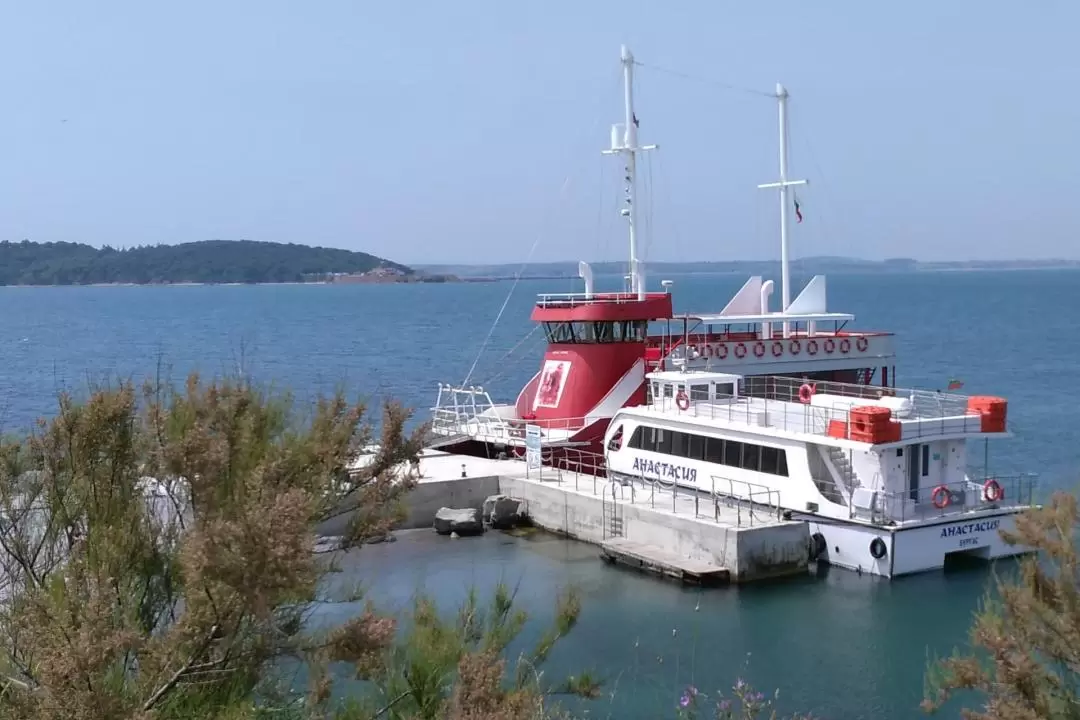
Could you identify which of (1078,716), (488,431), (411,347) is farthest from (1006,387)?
(1078,716)

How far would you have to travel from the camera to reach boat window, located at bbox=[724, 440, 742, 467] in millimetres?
24875

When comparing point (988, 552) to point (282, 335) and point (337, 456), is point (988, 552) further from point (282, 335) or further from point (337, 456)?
point (282, 335)

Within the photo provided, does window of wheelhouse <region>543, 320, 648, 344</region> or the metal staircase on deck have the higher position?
window of wheelhouse <region>543, 320, 648, 344</region>

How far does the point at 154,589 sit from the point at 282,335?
9179cm

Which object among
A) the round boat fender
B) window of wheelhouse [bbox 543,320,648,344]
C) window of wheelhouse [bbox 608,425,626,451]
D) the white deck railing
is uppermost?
window of wheelhouse [bbox 543,320,648,344]

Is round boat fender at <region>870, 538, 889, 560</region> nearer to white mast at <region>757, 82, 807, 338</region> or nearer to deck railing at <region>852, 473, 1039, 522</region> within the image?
deck railing at <region>852, 473, 1039, 522</region>

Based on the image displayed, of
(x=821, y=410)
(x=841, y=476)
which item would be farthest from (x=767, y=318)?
(x=841, y=476)

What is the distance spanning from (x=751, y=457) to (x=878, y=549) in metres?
3.41

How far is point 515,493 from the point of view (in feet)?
90.2

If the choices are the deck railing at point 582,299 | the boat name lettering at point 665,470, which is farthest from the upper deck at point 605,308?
the boat name lettering at point 665,470

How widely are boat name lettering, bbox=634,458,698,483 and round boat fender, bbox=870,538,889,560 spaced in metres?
4.64

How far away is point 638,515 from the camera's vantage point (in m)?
24.2

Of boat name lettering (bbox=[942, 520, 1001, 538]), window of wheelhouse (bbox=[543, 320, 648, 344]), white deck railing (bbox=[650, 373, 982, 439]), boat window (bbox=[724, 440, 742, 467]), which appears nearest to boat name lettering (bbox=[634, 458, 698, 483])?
boat window (bbox=[724, 440, 742, 467])

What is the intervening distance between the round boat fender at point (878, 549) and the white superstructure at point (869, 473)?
17 millimetres
